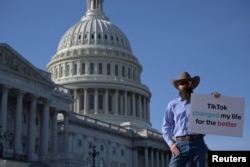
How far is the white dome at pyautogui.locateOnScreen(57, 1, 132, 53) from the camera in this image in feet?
427

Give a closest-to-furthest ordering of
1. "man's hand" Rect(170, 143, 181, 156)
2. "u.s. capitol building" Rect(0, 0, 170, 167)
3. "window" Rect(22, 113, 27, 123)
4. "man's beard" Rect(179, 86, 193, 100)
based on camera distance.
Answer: "man's hand" Rect(170, 143, 181, 156), "man's beard" Rect(179, 86, 193, 100), "u.s. capitol building" Rect(0, 0, 170, 167), "window" Rect(22, 113, 27, 123)

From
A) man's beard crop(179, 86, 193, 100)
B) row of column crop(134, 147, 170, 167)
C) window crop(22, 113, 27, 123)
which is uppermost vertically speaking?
window crop(22, 113, 27, 123)

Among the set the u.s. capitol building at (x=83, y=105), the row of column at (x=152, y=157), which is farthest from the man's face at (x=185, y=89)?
the row of column at (x=152, y=157)

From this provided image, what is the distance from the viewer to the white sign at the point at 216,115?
34.7ft

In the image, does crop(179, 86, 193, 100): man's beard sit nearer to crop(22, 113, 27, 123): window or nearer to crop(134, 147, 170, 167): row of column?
crop(22, 113, 27, 123): window

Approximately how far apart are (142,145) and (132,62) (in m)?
27.3

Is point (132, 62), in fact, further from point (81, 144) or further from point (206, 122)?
point (206, 122)

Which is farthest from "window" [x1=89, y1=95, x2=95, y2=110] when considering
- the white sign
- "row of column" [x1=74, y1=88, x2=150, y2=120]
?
the white sign

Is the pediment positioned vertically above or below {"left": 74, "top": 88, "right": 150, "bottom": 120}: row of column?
below

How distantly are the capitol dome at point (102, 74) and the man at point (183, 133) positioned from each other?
104 meters

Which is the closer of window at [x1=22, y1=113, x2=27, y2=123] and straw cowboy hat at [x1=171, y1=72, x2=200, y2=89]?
straw cowboy hat at [x1=171, y1=72, x2=200, y2=89]

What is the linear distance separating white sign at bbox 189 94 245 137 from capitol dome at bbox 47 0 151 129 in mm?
104331

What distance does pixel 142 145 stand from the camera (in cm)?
11169

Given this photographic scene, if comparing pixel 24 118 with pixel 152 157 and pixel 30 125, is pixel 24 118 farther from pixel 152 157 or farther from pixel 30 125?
pixel 152 157
